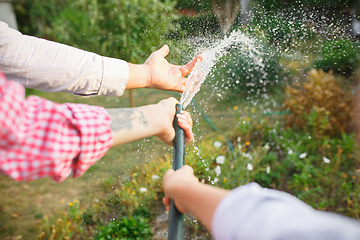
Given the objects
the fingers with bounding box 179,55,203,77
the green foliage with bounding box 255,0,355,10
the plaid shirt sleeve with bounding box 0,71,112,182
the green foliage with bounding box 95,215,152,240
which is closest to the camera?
the plaid shirt sleeve with bounding box 0,71,112,182

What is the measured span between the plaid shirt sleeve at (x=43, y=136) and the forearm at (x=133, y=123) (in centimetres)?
7

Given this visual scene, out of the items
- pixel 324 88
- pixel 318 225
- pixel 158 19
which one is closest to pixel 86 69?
pixel 318 225

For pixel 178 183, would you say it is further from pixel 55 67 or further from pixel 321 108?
pixel 321 108

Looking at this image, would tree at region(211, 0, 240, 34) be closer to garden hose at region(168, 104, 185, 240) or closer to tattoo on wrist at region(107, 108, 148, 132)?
garden hose at region(168, 104, 185, 240)

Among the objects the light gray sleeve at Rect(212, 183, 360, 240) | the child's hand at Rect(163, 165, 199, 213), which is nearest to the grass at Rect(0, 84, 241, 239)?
the child's hand at Rect(163, 165, 199, 213)

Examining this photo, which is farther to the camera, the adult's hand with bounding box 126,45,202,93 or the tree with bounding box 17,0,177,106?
the tree with bounding box 17,0,177,106

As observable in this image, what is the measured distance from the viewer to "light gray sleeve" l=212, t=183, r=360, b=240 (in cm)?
42

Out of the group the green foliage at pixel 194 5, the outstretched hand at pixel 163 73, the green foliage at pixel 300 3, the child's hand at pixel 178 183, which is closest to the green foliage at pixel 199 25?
the green foliage at pixel 194 5

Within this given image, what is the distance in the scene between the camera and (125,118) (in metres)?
0.82

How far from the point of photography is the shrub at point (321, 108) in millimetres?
2748

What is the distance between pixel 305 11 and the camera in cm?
488

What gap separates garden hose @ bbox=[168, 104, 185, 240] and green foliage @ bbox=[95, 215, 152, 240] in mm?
1100

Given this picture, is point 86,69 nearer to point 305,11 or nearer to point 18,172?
point 18,172

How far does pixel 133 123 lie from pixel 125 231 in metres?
1.26
